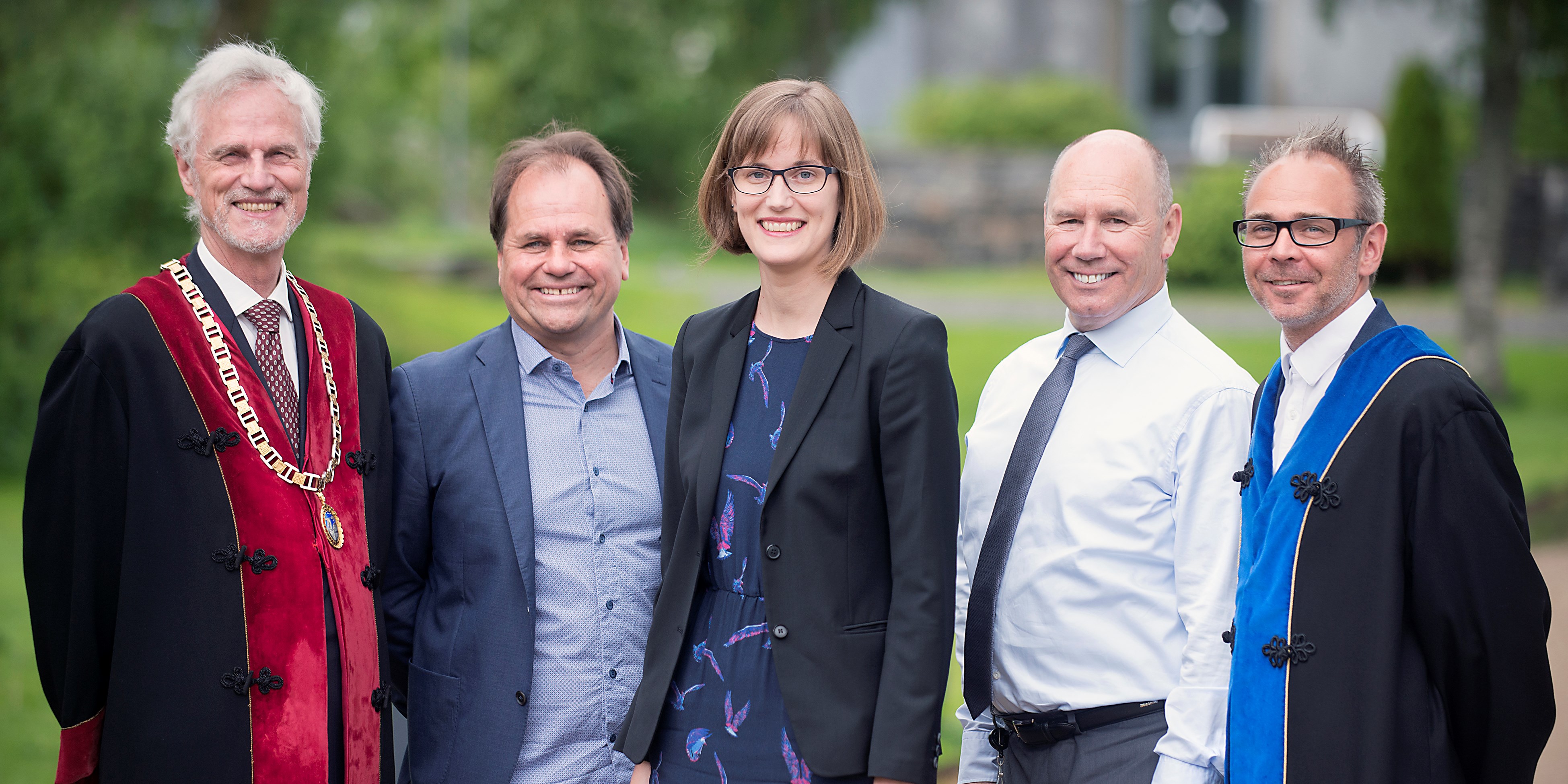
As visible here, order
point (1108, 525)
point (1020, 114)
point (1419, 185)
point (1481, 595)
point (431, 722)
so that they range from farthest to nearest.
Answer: point (1020, 114) → point (1419, 185) → point (431, 722) → point (1108, 525) → point (1481, 595)

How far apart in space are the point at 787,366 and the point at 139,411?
1487 mm

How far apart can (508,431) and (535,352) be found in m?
0.26

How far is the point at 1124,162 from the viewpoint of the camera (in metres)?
2.99

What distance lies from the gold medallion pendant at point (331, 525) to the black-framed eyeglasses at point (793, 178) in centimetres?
129

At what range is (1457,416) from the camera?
252 cm

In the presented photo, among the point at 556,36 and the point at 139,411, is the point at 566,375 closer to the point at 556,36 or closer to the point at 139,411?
the point at 139,411

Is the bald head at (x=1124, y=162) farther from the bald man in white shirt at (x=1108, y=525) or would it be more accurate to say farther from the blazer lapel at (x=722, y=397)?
the blazer lapel at (x=722, y=397)

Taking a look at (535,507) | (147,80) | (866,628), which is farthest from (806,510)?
(147,80)

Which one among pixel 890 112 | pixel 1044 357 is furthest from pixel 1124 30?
pixel 1044 357

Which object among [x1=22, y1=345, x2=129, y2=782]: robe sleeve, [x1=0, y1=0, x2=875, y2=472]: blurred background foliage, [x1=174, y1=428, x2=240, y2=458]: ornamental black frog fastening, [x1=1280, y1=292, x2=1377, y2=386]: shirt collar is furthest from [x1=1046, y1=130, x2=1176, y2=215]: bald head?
[x1=0, y1=0, x2=875, y2=472]: blurred background foliage

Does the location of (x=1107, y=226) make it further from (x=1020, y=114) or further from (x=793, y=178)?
(x=1020, y=114)

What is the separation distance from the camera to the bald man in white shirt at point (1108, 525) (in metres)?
2.75

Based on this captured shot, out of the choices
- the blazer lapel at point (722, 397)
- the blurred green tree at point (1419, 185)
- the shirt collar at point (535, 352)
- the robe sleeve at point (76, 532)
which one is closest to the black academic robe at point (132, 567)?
the robe sleeve at point (76, 532)

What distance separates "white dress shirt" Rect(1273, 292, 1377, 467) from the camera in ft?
9.07
